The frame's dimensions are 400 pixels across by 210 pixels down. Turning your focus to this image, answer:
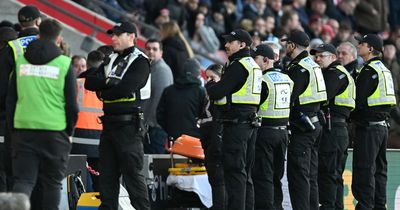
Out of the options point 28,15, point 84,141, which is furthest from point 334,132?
point 28,15

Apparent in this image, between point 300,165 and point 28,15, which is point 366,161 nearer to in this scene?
point 300,165

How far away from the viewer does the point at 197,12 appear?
22.6m

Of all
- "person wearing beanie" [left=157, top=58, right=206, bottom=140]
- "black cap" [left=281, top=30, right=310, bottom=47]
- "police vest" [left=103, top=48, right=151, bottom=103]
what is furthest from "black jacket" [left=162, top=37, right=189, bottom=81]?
"police vest" [left=103, top=48, right=151, bottom=103]

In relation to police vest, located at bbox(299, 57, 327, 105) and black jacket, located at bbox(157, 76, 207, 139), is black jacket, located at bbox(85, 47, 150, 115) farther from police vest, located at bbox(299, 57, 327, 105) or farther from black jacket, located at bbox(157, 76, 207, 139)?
black jacket, located at bbox(157, 76, 207, 139)

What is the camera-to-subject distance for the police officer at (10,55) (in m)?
12.6

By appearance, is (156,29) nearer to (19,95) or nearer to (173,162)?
(173,162)

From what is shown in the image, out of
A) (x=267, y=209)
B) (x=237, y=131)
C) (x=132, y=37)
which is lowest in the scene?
(x=267, y=209)

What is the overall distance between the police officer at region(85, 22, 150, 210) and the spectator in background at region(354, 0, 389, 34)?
1352cm

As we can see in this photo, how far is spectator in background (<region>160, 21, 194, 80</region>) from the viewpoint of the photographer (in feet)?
63.2

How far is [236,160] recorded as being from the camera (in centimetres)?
1420

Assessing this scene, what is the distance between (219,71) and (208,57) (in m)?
5.52

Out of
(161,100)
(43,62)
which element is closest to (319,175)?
(161,100)

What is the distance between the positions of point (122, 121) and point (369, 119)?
419 centimetres

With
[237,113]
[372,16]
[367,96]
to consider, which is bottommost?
[237,113]
